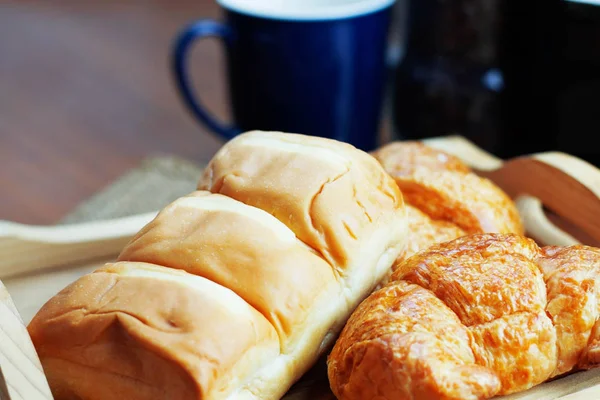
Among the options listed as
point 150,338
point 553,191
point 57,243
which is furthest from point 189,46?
point 150,338

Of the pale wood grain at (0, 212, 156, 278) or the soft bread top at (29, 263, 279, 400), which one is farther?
the pale wood grain at (0, 212, 156, 278)

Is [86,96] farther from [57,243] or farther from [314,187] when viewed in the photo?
[314,187]

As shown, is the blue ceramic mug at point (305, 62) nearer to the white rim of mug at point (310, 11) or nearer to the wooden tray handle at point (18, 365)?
the white rim of mug at point (310, 11)

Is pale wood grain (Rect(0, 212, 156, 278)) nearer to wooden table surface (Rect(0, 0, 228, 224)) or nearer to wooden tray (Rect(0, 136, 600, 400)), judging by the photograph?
wooden tray (Rect(0, 136, 600, 400))

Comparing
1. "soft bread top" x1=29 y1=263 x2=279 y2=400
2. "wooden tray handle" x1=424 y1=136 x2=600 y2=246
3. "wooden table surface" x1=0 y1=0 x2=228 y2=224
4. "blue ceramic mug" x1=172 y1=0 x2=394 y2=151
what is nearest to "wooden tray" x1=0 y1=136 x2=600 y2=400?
"wooden tray handle" x1=424 y1=136 x2=600 y2=246

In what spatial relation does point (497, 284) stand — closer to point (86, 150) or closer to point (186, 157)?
point (186, 157)

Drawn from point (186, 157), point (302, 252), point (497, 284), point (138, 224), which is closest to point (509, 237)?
point (497, 284)
